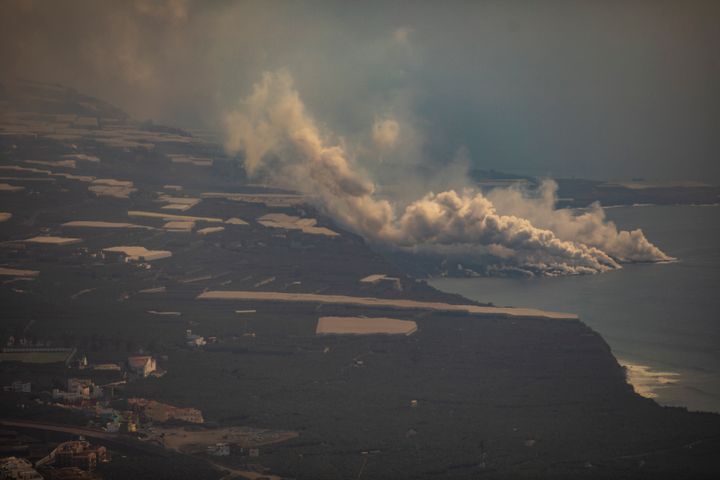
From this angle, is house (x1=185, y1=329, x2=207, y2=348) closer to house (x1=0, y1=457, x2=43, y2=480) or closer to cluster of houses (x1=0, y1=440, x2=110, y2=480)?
cluster of houses (x1=0, y1=440, x2=110, y2=480)

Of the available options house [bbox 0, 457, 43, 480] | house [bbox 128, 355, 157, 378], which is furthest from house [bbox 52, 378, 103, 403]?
house [bbox 0, 457, 43, 480]

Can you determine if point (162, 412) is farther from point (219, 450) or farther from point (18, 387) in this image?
point (18, 387)

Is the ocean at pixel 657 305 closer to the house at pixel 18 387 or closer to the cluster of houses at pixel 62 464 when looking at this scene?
the cluster of houses at pixel 62 464

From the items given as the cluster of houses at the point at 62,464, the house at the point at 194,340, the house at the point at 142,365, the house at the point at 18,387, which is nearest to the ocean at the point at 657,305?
the house at the point at 194,340

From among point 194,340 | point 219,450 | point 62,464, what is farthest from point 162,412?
point 194,340

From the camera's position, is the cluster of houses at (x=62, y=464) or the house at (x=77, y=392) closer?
the cluster of houses at (x=62, y=464)

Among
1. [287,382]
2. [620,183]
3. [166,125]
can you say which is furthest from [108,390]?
[620,183]

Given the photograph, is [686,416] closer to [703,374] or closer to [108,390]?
[703,374]

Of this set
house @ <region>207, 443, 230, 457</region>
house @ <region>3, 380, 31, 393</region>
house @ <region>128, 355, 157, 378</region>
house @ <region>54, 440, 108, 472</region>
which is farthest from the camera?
house @ <region>128, 355, 157, 378</region>
